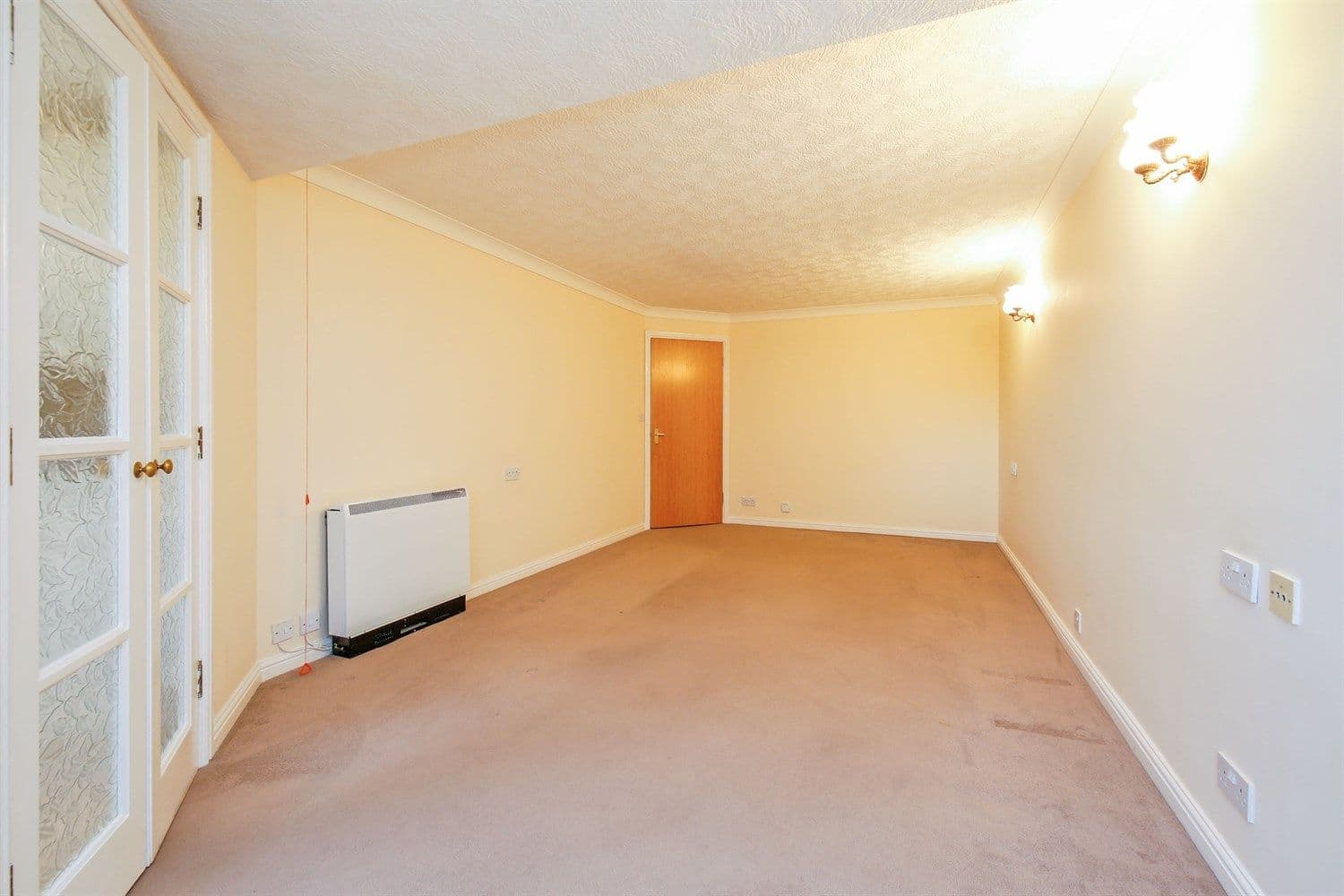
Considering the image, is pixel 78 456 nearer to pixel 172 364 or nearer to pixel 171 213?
pixel 172 364

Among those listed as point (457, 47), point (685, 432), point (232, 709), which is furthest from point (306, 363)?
point (685, 432)

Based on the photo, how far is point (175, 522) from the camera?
181 centimetres

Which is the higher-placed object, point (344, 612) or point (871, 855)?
point (344, 612)

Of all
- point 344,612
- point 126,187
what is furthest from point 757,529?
point 126,187

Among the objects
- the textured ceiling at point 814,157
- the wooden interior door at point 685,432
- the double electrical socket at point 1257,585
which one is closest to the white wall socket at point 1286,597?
the double electrical socket at point 1257,585

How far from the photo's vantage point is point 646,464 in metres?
6.17

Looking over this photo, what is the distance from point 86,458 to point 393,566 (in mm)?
1872

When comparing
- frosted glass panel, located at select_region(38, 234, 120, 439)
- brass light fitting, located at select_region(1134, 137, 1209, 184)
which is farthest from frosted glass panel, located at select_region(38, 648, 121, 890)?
brass light fitting, located at select_region(1134, 137, 1209, 184)

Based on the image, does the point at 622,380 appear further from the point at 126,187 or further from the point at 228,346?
the point at 126,187

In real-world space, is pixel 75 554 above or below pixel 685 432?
below

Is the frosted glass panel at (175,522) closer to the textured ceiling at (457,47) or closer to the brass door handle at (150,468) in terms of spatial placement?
the brass door handle at (150,468)

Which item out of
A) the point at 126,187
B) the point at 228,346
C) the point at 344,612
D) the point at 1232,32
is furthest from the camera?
the point at 344,612

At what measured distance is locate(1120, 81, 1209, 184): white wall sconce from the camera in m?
1.67

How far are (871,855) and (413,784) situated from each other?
141 cm
